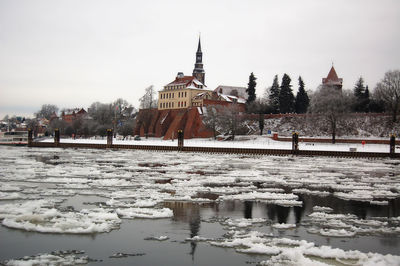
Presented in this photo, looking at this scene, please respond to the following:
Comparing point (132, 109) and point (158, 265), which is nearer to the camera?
point (158, 265)

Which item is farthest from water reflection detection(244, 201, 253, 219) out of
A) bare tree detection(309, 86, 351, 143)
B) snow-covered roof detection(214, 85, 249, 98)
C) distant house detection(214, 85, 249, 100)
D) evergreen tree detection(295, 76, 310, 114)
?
snow-covered roof detection(214, 85, 249, 98)

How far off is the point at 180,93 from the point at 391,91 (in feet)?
142

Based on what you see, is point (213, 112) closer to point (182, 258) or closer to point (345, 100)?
point (345, 100)

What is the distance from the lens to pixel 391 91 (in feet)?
208

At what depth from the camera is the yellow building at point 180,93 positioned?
283 feet

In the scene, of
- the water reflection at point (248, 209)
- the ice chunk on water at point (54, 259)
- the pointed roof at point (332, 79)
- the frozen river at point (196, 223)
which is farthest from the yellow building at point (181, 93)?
the ice chunk on water at point (54, 259)

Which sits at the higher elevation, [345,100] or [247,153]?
[345,100]

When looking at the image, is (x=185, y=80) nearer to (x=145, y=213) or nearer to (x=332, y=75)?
(x=332, y=75)

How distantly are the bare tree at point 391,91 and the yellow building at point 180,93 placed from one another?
120 ft

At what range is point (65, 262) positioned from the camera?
7.42 m

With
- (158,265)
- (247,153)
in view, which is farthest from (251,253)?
(247,153)

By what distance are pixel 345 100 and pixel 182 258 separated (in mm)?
58374

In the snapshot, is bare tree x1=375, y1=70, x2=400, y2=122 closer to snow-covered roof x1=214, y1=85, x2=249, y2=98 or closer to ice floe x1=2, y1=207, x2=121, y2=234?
snow-covered roof x1=214, y1=85, x2=249, y2=98

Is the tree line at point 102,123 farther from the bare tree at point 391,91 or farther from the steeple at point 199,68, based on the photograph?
the bare tree at point 391,91
